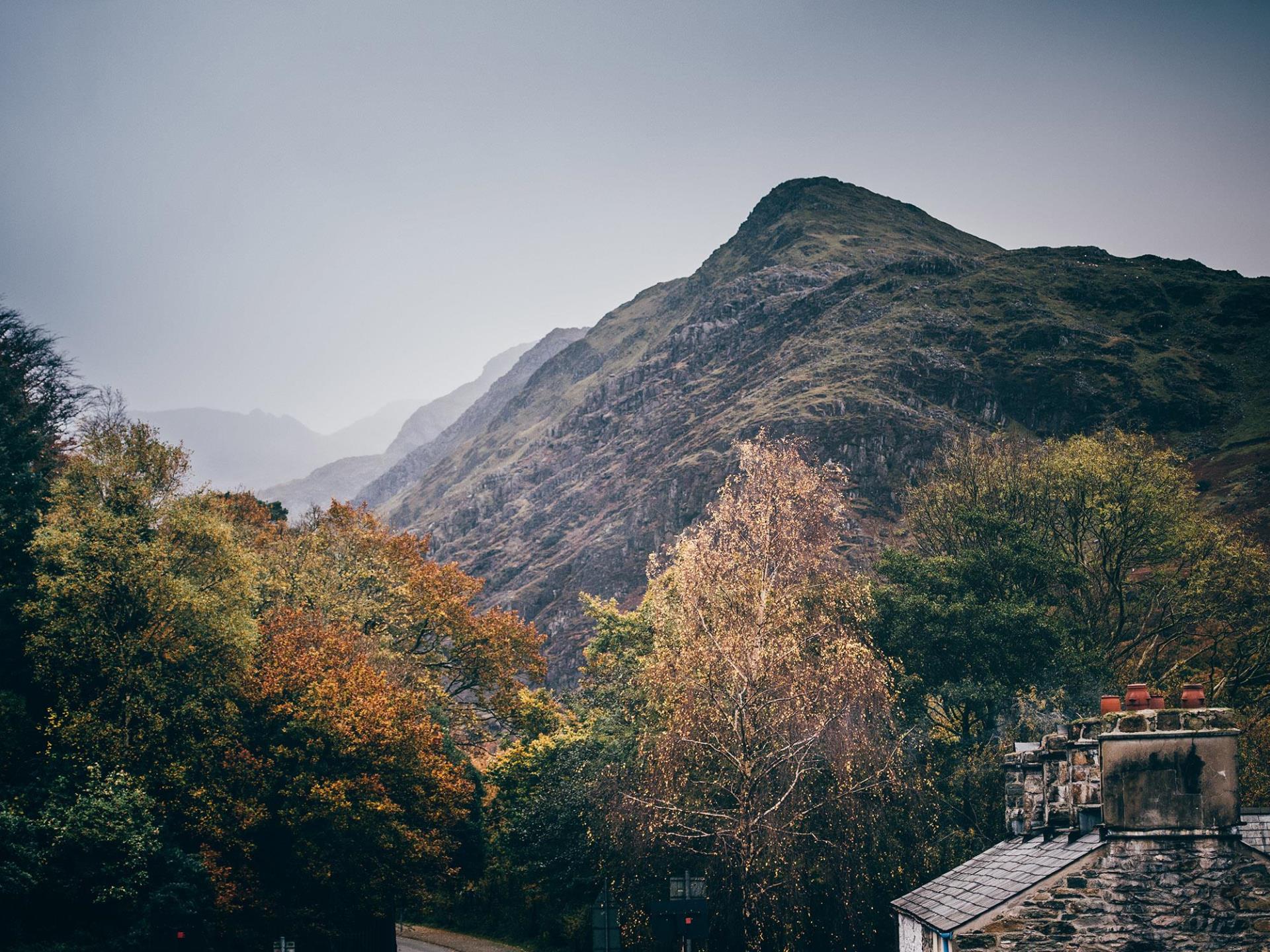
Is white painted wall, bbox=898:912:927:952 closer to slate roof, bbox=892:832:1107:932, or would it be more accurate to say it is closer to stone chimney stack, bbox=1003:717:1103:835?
slate roof, bbox=892:832:1107:932

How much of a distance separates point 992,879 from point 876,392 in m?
108

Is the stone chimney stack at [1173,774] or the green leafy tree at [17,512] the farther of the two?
the green leafy tree at [17,512]

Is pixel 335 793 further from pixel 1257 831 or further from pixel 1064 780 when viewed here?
pixel 1257 831

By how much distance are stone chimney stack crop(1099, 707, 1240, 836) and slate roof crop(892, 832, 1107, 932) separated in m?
0.99

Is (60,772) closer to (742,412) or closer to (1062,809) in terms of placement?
(1062,809)

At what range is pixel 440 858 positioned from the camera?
34062 mm

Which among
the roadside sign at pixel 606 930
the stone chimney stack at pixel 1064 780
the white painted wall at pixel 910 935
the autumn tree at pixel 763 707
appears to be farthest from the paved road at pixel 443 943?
the stone chimney stack at pixel 1064 780

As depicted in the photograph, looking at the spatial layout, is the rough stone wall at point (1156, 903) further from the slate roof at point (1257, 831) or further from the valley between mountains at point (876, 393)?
the valley between mountains at point (876, 393)

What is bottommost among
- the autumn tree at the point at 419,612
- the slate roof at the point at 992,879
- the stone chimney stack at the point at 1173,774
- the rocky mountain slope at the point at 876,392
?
the slate roof at the point at 992,879

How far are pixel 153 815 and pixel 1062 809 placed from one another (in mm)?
25183

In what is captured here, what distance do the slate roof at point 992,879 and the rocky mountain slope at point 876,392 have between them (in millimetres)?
62844

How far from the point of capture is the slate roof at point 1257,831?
1475cm

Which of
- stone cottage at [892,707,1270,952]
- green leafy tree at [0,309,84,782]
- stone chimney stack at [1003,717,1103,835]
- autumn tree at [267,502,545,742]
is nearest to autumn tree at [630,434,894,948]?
stone chimney stack at [1003,717,1103,835]

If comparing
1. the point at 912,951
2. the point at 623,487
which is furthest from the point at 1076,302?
the point at 912,951
